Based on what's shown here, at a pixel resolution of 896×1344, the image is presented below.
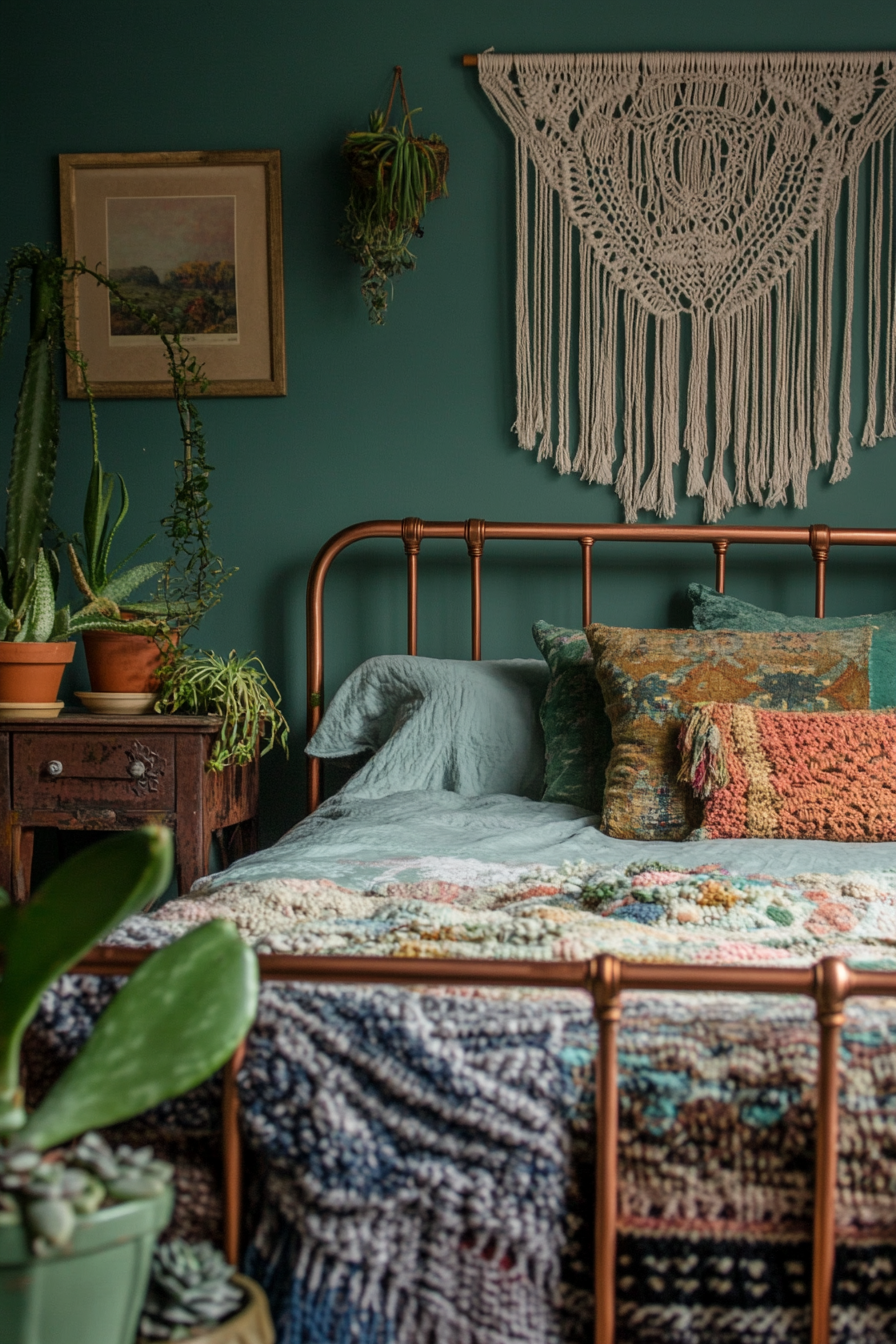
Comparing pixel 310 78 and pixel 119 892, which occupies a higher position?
pixel 310 78

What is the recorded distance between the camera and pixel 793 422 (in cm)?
244

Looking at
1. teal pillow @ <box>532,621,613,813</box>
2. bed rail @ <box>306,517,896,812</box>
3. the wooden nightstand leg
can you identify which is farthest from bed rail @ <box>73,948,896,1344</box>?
bed rail @ <box>306,517,896,812</box>

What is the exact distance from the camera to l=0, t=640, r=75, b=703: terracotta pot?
213 centimetres

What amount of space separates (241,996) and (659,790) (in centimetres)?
120

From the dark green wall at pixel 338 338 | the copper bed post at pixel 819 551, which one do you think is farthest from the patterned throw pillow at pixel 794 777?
the dark green wall at pixel 338 338

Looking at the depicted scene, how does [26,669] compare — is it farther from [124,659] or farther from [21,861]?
[21,861]

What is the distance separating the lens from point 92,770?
209 cm

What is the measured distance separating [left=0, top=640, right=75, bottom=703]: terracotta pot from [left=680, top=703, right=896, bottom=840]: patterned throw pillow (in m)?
1.26

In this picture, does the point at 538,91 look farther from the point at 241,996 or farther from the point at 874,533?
the point at 241,996

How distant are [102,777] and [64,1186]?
1.60 m

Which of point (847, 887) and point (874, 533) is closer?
point (847, 887)

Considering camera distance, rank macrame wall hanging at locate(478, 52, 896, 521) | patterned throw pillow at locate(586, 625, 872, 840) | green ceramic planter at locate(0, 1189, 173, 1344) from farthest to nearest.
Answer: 1. macrame wall hanging at locate(478, 52, 896, 521)
2. patterned throw pillow at locate(586, 625, 872, 840)
3. green ceramic planter at locate(0, 1189, 173, 1344)

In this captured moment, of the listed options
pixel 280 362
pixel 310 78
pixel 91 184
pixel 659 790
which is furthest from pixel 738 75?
pixel 659 790

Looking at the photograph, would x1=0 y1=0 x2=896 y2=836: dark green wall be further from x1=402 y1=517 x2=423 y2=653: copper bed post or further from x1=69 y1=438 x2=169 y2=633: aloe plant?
x1=69 y1=438 x2=169 y2=633: aloe plant
